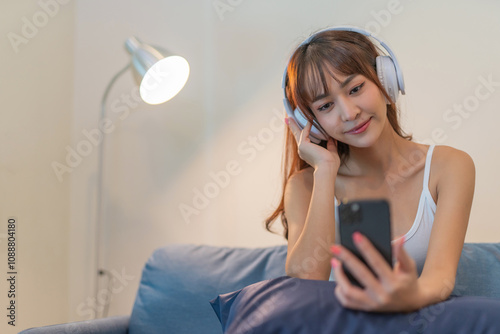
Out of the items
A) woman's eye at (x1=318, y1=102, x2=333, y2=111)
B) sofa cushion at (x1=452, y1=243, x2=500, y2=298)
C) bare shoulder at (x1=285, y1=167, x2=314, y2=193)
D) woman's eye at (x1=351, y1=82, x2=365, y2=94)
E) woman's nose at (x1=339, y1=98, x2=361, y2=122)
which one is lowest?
sofa cushion at (x1=452, y1=243, x2=500, y2=298)

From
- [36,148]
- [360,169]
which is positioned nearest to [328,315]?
[360,169]

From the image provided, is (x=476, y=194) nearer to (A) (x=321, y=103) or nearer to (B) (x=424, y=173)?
(B) (x=424, y=173)

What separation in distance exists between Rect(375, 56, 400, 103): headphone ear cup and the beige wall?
119 centimetres

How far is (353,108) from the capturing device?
3.71 feet

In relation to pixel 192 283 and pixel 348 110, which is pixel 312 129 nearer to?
pixel 348 110

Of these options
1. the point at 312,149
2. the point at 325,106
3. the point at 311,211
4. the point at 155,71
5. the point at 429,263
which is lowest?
the point at 429,263

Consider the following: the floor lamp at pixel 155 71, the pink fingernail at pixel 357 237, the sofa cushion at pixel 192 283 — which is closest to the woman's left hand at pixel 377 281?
the pink fingernail at pixel 357 237

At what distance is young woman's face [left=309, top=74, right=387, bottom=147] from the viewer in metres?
1.14

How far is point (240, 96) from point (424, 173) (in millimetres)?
984

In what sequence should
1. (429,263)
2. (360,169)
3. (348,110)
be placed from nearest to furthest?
(429,263), (348,110), (360,169)

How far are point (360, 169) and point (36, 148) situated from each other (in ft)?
3.69

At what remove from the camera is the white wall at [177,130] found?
1.92 meters

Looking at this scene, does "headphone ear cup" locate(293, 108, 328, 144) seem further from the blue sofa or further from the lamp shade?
the lamp shade

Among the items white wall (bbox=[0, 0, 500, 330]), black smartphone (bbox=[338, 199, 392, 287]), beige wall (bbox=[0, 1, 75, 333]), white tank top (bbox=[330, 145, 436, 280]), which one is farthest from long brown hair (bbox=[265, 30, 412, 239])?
beige wall (bbox=[0, 1, 75, 333])
